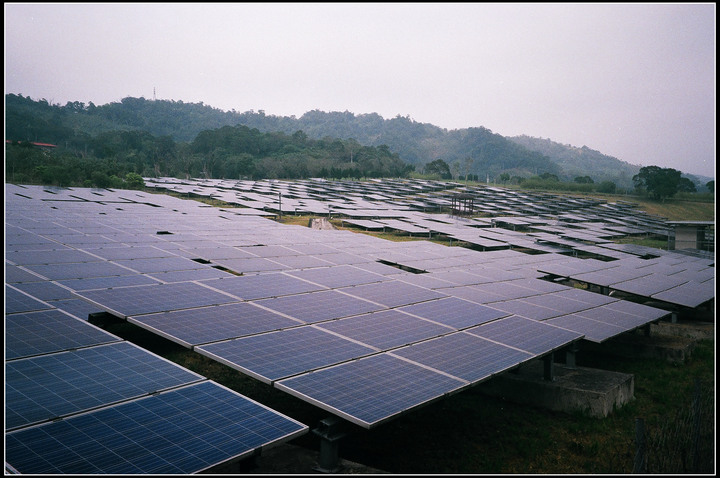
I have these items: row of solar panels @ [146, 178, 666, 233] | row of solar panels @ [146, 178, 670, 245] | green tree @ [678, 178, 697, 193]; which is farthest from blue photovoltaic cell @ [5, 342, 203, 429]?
green tree @ [678, 178, 697, 193]

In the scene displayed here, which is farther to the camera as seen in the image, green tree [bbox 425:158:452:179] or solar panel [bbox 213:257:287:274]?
green tree [bbox 425:158:452:179]

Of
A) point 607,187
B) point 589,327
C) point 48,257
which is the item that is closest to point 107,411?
point 589,327

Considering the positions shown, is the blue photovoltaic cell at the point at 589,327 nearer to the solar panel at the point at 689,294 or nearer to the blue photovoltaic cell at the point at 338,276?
the blue photovoltaic cell at the point at 338,276

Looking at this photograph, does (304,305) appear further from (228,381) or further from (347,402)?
(347,402)

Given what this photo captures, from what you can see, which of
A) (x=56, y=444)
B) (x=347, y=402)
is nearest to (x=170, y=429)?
(x=56, y=444)

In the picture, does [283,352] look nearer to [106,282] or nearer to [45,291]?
[106,282]

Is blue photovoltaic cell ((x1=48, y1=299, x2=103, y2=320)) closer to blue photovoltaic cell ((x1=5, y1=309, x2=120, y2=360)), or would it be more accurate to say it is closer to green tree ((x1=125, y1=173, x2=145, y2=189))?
blue photovoltaic cell ((x1=5, y1=309, x2=120, y2=360))
